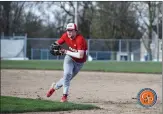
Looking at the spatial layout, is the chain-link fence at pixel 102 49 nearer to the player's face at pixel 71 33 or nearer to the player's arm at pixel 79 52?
the player's face at pixel 71 33

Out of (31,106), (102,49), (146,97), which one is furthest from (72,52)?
(102,49)

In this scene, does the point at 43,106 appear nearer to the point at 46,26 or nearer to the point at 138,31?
the point at 138,31

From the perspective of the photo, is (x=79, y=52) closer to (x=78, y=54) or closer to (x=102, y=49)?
(x=78, y=54)

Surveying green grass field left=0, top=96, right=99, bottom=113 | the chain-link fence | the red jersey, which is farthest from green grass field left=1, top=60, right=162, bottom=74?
the chain-link fence

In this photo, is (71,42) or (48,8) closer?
(71,42)

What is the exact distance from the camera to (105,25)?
56.2 m

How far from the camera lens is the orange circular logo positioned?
26.7ft

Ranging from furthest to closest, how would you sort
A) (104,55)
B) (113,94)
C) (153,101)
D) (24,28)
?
(24,28) < (104,55) < (113,94) < (153,101)

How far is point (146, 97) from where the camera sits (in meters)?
8.26

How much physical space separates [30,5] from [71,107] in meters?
51.4

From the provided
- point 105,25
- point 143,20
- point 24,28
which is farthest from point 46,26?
point 143,20

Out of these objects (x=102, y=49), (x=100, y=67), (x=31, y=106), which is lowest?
(x=102, y=49)

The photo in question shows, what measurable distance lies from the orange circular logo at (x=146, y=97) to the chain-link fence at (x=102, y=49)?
120ft

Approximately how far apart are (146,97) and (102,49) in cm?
3905
